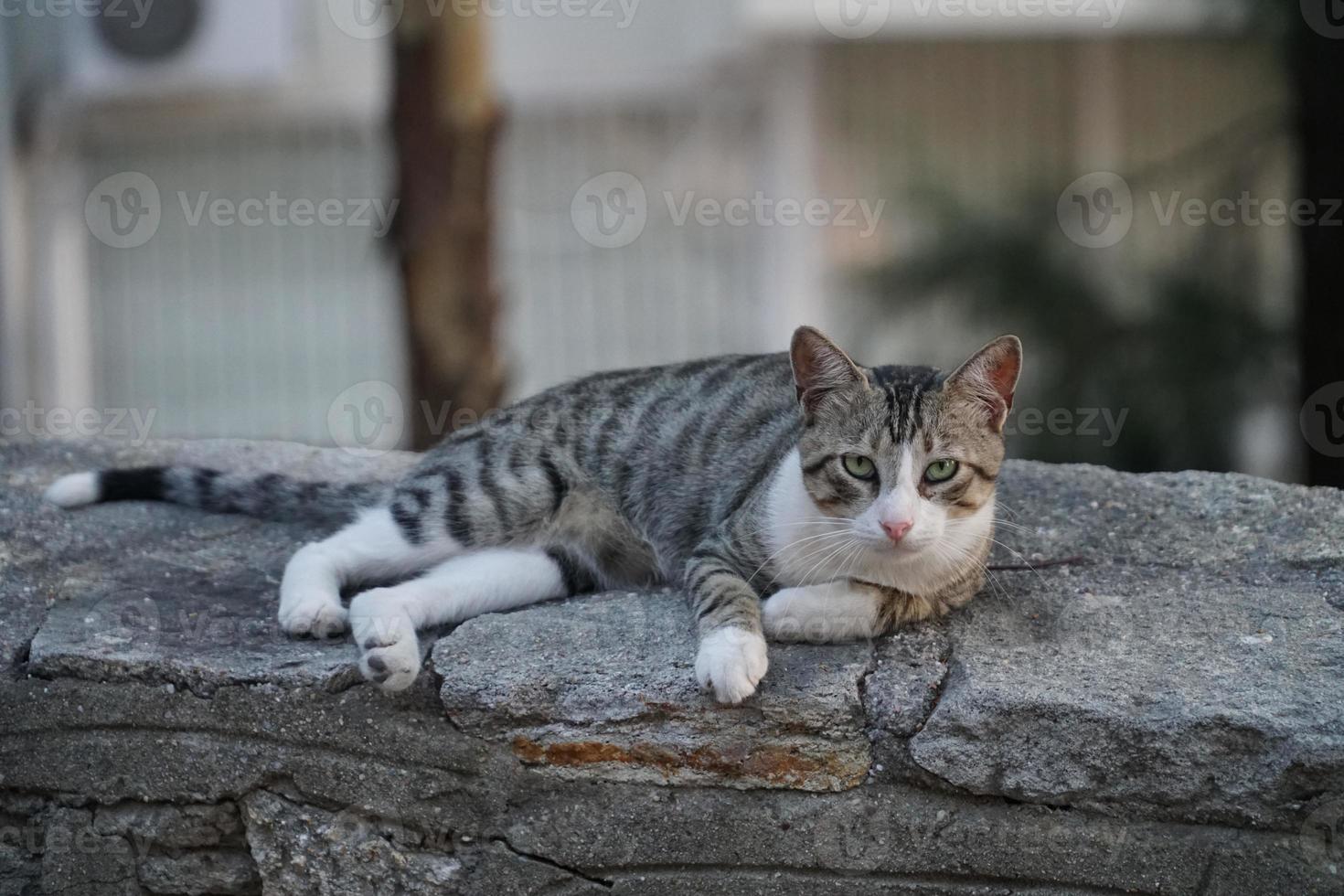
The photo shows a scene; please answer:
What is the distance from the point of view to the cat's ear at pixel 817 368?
3.48 m

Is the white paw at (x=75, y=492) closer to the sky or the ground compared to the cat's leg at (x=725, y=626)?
closer to the sky

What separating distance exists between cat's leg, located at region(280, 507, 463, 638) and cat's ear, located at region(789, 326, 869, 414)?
113 cm

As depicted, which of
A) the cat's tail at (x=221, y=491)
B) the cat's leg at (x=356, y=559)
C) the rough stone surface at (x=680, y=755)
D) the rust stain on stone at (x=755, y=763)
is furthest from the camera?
the cat's tail at (x=221, y=491)

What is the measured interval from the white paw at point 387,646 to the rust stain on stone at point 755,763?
47 cm

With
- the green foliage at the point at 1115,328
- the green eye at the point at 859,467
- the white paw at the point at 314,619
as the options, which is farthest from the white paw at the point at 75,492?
the green foliage at the point at 1115,328

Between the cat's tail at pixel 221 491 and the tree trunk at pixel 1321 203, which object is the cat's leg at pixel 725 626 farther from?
the tree trunk at pixel 1321 203

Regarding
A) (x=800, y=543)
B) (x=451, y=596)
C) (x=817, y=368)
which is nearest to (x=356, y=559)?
(x=451, y=596)

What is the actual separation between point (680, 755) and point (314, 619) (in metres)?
1.03

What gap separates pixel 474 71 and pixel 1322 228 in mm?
3987

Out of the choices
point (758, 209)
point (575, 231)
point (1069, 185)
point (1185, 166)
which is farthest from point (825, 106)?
point (1185, 166)

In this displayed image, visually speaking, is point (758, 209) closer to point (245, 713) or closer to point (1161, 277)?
point (1161, 277)

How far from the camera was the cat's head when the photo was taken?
3285 mm

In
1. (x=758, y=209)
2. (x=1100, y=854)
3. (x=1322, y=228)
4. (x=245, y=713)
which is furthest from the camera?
(x=758, y=209)

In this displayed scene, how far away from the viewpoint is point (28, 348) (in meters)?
9.80
